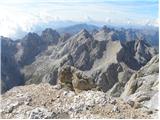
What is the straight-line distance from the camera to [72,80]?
27.7 m

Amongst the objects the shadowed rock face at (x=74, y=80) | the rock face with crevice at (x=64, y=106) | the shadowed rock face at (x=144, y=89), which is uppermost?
the rock face with crevice at (x=64, y=106)

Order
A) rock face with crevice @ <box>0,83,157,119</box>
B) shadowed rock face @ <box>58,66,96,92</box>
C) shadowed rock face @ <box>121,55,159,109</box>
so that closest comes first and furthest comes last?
1. rock face with crevice @ <box>0,83,157,119</box>
2. shadowed rock face @ <box>58,66,96,92</box>
3. shadowed rock face @ <box>121,55,159,109</box>

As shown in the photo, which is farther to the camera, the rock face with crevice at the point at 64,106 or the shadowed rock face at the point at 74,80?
the shadowed rock face at the point at 74,80

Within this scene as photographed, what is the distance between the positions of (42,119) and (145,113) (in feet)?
16.6

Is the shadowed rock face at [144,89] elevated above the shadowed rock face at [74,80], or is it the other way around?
the shadowed rock face at [74,80]

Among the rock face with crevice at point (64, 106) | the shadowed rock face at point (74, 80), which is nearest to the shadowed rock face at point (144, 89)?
the shadowed rock face at point (74, 80)

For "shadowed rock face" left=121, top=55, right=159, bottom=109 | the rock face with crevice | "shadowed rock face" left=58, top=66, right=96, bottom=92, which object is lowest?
"shadowed rock face" left=121, top=55, right=159, bottom=109

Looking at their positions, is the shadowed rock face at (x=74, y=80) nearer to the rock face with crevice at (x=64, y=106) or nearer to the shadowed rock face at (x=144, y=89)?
the rock face with crevice at (x=64, y=106)

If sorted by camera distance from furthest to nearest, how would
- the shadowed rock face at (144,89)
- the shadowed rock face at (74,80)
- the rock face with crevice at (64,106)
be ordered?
the shadowed rock face at (144,89)
the shadowed rock face at (74,80)
the rock face with crevice at (64,106)

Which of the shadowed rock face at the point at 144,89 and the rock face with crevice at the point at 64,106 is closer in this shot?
the rock face with crevice at the point at 64,106

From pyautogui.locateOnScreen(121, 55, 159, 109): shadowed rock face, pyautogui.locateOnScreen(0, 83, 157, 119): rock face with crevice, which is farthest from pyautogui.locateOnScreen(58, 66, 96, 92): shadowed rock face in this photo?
pyautogui.locateOnScreen(121, 55, 159, 109): shadowed rock face

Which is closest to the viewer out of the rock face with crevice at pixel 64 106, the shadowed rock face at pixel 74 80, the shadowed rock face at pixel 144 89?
the rock face with crevice at pixel 64 106

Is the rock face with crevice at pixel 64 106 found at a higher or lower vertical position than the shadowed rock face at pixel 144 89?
higher

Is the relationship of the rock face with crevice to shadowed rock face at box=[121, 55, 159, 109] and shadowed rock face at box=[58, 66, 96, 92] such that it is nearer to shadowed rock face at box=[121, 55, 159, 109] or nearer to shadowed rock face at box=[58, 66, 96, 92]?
shadowed rock face at box=[58, 66, 96, 92]
